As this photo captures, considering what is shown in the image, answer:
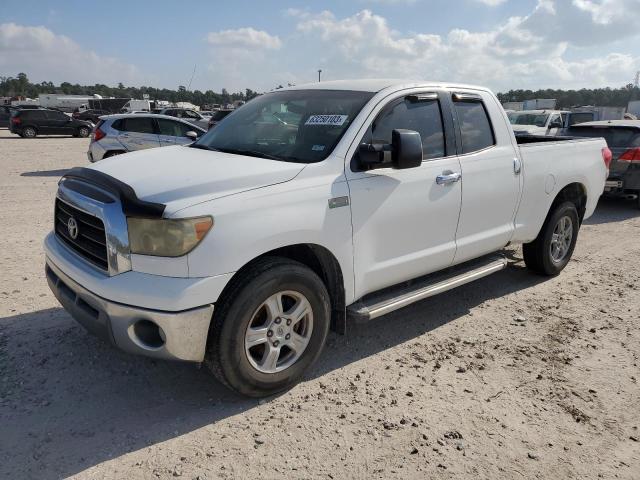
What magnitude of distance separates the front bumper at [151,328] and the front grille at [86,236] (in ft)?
0.71

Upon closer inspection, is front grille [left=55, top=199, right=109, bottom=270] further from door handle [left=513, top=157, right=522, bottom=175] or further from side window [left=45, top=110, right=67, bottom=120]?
side window [left=45, top=110, right=67, bottom=120]

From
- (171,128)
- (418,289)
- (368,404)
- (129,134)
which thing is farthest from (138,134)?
(368,404)

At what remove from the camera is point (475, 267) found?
463cm

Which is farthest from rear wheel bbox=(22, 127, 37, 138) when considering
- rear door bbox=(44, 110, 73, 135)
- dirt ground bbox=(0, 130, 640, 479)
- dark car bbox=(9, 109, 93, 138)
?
dirt ground bbox=(0, 130, 640, 479)

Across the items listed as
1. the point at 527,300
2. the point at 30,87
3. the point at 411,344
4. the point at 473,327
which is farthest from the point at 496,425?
the point at 30,87

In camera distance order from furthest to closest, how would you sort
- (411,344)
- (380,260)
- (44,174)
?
(44,174) < (411,344) < (380,260)

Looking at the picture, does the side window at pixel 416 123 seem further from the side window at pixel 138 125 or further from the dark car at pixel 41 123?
the dark car at pixel 41 123

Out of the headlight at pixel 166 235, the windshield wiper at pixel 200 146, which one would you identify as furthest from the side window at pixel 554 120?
the headlight at pixel 166 235

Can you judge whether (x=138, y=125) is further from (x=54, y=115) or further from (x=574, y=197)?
(x=54, y=115)

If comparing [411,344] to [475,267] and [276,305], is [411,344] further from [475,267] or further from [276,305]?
[276,305]

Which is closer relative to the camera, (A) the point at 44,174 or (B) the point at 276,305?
(B) the point at 276,305

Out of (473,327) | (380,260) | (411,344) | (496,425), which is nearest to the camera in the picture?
(496,425)

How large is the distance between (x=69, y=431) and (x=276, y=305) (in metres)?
1.35

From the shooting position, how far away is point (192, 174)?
3.16 m
